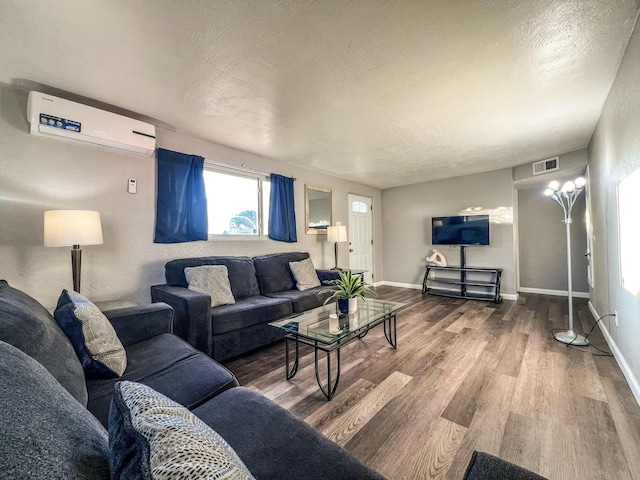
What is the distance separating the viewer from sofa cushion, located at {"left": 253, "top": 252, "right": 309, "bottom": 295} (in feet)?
11.1

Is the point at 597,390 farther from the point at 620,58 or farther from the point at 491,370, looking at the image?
the point at 620,58

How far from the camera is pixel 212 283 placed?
2.72 meters

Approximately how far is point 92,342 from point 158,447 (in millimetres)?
1210

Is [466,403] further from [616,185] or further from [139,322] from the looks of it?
[139,322]

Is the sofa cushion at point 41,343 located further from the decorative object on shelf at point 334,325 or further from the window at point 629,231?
the window at point 629,231

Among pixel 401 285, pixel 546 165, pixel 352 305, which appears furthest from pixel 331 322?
pixel 546 165

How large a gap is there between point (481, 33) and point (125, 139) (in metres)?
2.92

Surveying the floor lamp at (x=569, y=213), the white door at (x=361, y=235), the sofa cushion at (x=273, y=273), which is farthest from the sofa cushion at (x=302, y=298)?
the floor lamp at (x=569, y=213)

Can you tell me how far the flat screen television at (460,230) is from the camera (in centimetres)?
493

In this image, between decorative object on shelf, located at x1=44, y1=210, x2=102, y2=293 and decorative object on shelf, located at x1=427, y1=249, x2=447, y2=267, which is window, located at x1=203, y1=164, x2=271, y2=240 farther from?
decorative object on shelf, located at x1=427, y1=249, x2=447, y2=267

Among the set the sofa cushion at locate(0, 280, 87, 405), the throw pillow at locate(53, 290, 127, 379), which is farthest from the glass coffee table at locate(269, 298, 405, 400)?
the sofa cushion at locate(0, 280, 87, 405)

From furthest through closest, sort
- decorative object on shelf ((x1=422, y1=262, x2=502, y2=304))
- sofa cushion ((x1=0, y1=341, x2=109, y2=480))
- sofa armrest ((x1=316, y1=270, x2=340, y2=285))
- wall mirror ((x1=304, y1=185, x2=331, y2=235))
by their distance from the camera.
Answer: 1. decorative object on shelf ((x1=422, y1=262, x2=502, y2=304))
2. wall mirror ((x1=304, y1=185, x2=331, y2=235))
3. sofa armrest ((x1=316, y1=270, x2=340, y2=285))
4. sofa cushion ((x1=0, y1=341, x2=109, y2=480))

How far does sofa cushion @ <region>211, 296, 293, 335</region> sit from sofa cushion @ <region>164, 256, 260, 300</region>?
6.4 inches

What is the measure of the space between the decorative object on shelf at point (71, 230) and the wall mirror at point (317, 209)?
114 inches
